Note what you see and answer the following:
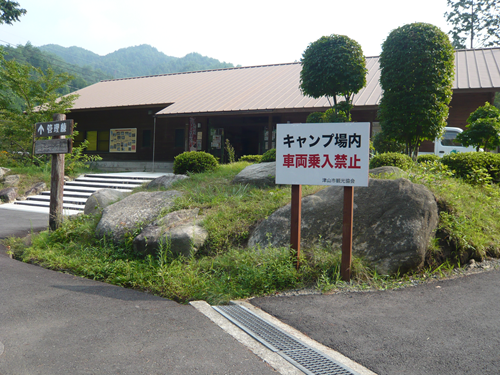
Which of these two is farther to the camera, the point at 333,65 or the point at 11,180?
the point at 11,180

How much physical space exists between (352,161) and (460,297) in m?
1.83

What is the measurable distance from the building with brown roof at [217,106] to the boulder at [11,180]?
5.66m

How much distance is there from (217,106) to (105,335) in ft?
45.9

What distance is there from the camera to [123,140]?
69.4ft

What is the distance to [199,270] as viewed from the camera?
484cm

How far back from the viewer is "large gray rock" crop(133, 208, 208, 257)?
16.9 feet

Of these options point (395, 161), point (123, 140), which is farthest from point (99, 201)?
point (123, 140)

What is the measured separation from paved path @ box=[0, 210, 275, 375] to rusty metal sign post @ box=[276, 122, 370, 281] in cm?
179

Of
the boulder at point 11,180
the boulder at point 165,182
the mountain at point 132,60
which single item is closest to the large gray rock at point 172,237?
the boulder at point 165,182

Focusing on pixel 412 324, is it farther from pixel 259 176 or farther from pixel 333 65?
pixel 333 65

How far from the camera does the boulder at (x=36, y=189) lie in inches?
523

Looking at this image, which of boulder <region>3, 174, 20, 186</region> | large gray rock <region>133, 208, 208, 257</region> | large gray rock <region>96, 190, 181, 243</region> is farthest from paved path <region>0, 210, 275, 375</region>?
boulder <region>3, 174, 20, 186</region>

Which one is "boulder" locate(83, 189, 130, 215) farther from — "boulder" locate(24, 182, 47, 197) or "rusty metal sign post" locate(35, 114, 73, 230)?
"boulder" locate(24, 182, 47, 197)

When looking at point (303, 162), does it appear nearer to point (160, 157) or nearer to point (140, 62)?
point (160, 157)
